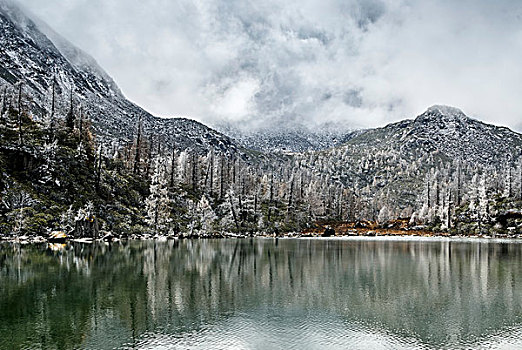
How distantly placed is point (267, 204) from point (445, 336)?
131243mm

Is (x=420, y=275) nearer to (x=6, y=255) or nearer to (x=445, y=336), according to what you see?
(x=445, y=336)

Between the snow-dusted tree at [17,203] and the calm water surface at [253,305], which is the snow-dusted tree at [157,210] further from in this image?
the calm water surface at [253,305]

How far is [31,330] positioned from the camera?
2033cm

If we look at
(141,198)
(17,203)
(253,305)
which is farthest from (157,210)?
(253,305)

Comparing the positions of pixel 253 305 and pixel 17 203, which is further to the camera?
pixel 17 203

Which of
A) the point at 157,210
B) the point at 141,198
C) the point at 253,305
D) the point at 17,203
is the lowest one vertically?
the point at 253,305

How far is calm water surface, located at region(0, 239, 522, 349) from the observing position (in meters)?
19.8

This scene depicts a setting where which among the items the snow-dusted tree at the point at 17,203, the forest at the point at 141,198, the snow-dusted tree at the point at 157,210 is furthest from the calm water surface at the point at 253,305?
the snow-dusted tree at the point at 157,210

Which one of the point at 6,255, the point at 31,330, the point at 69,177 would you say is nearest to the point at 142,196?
the point at 69,177

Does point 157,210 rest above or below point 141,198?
below

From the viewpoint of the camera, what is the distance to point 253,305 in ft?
88.9

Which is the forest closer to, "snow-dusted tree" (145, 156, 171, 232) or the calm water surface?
"snow-dusted tree" (145, 156, 171, 232)

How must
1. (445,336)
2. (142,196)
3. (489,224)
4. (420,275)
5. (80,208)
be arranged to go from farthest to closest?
(489,224) < (142,196) < (80,208) < (420,275) < (445,336)

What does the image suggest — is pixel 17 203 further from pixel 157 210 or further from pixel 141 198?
pixel 141 198
